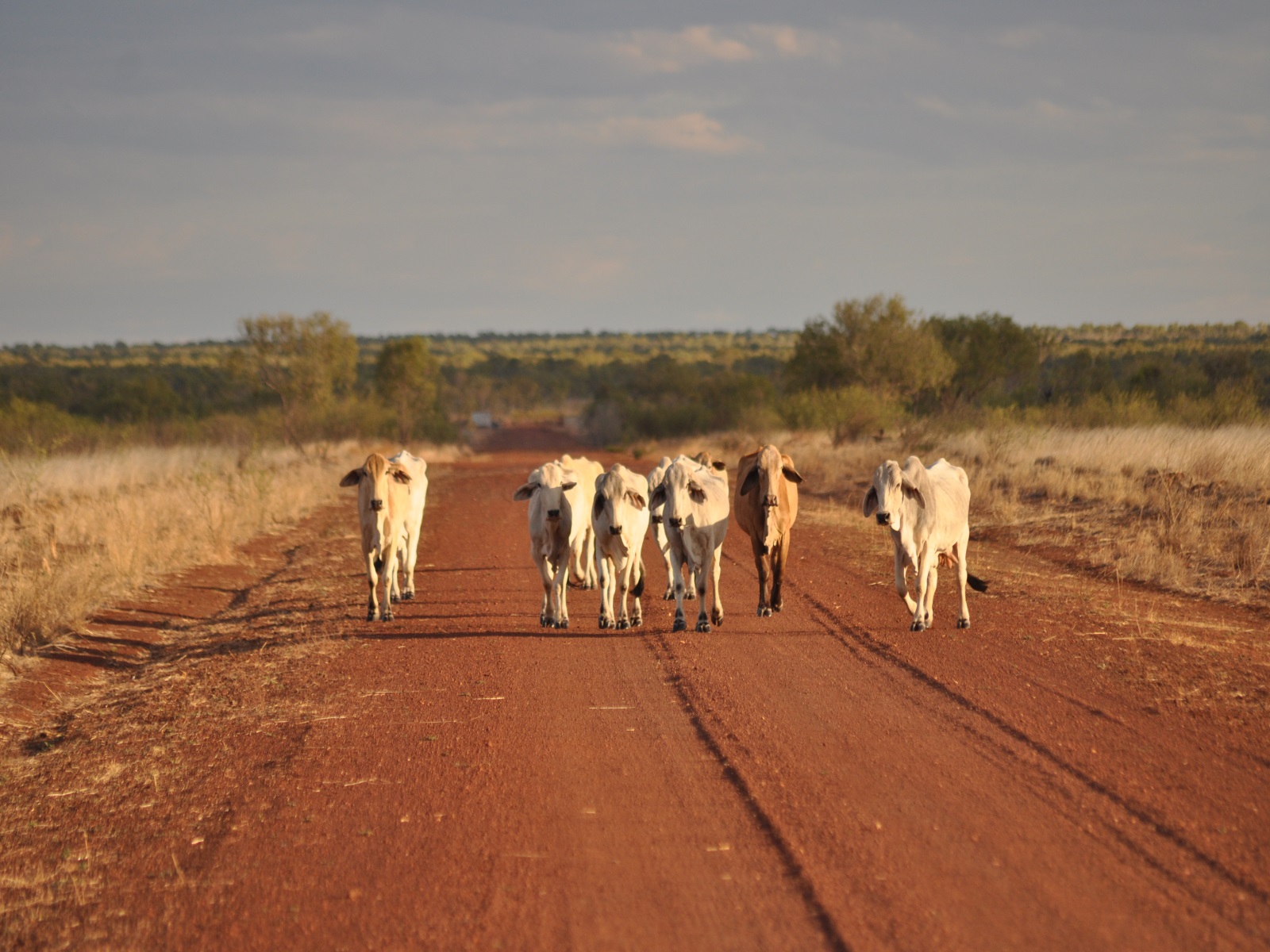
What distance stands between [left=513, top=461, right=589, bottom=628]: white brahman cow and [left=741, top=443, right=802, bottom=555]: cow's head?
1.94 m

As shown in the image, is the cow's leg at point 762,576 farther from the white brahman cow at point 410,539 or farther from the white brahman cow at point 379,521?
the white brahman cow at point 410,539

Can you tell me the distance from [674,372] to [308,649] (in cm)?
6356

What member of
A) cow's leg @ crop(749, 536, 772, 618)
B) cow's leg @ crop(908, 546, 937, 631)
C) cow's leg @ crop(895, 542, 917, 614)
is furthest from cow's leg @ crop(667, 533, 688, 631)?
cow's leg @ crop(908, 546, 937, 631)

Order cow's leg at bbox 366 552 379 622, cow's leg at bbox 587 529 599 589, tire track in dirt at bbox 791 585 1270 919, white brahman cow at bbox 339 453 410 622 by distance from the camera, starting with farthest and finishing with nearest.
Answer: cow's leg at bbox 587 529 599 589 → white brahman cow at bbox 339 453 410 622 → cow's leg at bbox 366 552 379 622 → tire track in dirt at bbox 791 585 1270 919

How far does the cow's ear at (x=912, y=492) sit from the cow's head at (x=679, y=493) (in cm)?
200

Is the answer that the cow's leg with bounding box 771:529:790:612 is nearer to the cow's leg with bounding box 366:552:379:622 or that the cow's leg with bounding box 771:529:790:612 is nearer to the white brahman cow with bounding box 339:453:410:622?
the white brahman cow with bounding box 339:453:410:622

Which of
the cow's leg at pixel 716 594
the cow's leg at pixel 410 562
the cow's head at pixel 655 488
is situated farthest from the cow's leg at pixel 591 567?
the cow's leg at pixel 410 562

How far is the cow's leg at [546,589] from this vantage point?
10.9 metres

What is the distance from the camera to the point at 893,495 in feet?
32.4

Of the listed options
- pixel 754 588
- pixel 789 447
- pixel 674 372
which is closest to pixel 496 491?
pixel 789 447

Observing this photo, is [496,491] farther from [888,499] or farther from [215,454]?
[888,499]

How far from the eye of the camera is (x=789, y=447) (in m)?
35.9

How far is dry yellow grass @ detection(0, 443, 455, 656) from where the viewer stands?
11273mm

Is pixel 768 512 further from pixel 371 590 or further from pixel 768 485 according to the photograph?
pixel 371 590
